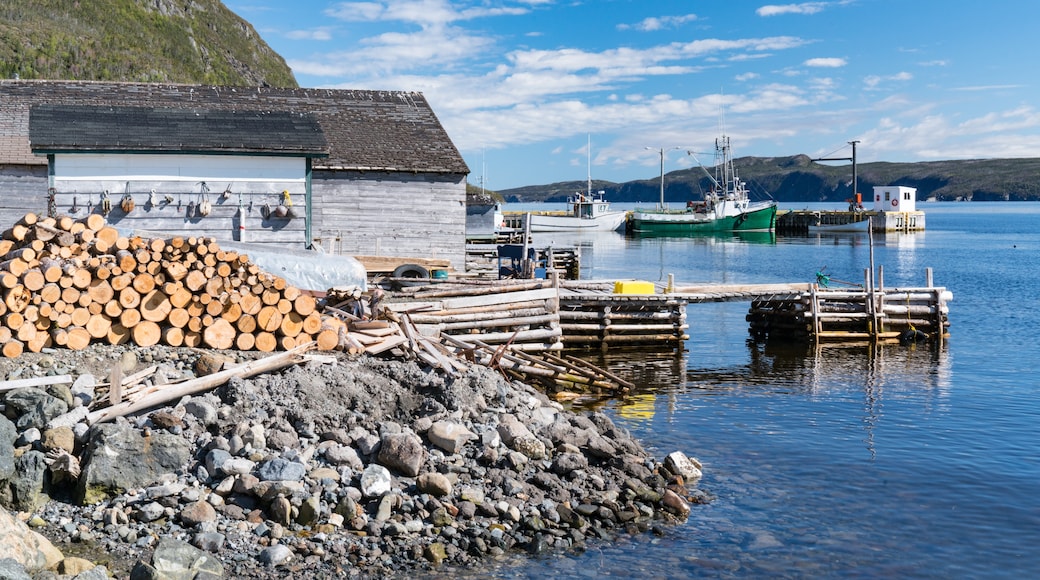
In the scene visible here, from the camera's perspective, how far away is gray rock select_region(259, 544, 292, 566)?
9.62 metres

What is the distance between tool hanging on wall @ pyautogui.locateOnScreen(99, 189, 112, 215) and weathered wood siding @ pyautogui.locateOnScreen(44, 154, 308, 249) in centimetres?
5

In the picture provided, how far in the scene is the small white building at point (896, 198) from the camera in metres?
107

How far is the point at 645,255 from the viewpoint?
7162cm

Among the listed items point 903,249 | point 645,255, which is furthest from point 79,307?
point 903,249

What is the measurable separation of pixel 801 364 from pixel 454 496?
1596 centimetres

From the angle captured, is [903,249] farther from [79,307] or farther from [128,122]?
[79,307]

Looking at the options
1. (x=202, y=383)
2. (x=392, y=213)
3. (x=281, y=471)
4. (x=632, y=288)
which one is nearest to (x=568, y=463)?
(x=281, y=471)

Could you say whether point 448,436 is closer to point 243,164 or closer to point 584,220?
point 243,164

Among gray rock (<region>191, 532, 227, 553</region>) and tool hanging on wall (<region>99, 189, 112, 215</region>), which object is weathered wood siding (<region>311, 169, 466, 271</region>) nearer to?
tool hanging on wall (<region>99, 189, 112, 215</region>)

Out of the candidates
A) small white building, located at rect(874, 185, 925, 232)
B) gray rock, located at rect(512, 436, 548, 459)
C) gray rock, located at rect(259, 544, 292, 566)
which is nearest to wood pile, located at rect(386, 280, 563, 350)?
gray rock, located at rect(512, 436, 548, 459)

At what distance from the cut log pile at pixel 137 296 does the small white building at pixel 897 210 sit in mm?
97435

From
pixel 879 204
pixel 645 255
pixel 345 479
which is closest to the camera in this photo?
pixel 345 479

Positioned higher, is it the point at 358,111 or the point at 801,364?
the point at 358,111

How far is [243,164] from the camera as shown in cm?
2278
